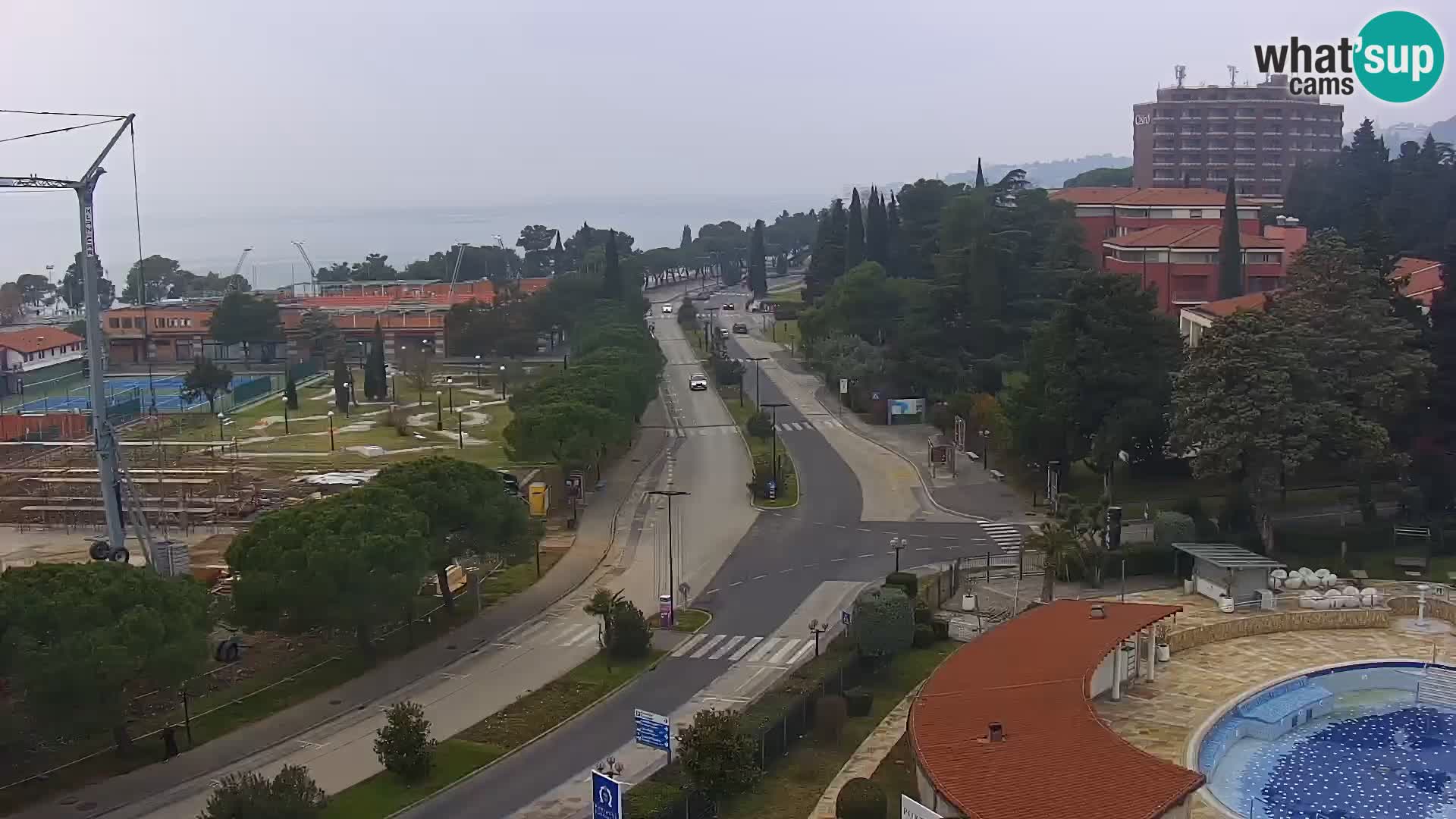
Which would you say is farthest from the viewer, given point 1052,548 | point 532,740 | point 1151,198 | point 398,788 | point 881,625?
point 1151,198

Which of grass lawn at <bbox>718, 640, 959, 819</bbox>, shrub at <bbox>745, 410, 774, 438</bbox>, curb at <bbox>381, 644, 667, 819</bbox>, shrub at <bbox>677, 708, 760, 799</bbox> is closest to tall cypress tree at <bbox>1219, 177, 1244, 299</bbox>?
shrub at <bbox>745, 410, 774, 438</bbox>

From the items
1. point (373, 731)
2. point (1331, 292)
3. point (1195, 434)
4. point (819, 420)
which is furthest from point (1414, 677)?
point (819, 420)

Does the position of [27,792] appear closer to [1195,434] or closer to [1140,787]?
[1140,787]

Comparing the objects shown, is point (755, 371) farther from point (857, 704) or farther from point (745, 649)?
point (857, 704)

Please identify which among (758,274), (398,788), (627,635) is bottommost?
(398,788)

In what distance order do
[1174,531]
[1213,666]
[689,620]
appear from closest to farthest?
[1213,666]
[689,620]
[1174,531]

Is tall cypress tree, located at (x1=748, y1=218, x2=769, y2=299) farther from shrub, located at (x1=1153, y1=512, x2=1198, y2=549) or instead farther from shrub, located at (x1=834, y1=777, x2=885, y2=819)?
shrub, located at (x1=834, y1=777, x2=885, y2=819)

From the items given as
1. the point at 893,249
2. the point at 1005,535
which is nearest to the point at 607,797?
the point at 1005,535
